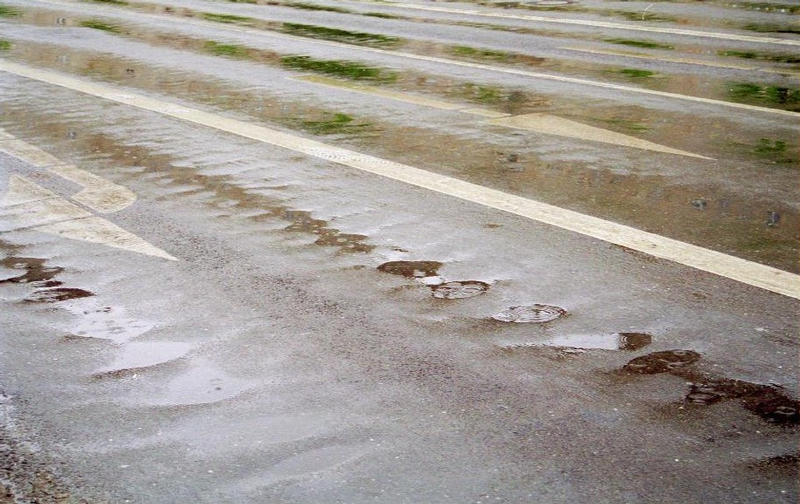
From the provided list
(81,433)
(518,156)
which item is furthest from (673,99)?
(81,433)

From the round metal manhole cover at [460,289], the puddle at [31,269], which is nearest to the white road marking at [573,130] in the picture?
the round metal manhole cover at [460,289]

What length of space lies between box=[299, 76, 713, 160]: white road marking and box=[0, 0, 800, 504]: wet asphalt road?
0.15ft

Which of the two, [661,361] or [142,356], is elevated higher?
[661,361]

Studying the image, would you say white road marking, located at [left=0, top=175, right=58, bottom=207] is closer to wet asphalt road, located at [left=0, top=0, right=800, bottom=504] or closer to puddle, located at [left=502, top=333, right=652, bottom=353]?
wet asphalt road, located at [left=0, top=0, right=800, bottom=504]

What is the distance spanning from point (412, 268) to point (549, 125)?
187 inches

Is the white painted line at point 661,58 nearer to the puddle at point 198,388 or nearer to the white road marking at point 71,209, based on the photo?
the white road marking at point 71,209

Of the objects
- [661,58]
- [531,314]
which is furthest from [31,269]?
[661,58]

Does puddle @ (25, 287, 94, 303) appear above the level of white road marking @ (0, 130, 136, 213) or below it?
below

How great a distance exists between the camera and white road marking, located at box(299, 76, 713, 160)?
9.87 meters

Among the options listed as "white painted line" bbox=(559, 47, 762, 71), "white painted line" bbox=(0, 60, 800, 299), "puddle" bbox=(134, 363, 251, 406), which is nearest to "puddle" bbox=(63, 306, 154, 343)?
"puddle" bbox=(134, 363, 251, 406)

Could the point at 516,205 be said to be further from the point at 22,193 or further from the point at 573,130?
the point at 22,193

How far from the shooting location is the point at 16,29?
64.9ft

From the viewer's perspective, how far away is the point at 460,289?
6.09 meters

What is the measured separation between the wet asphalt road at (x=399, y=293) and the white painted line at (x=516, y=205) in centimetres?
3
